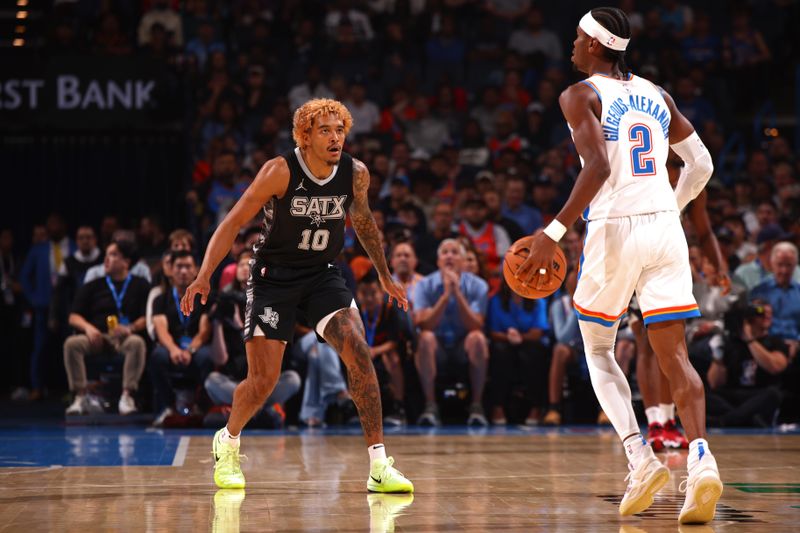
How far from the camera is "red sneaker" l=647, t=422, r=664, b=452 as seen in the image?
8.35m

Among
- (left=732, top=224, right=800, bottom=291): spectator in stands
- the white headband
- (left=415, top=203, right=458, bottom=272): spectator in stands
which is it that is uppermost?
the white headband

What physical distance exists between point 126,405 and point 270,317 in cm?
508

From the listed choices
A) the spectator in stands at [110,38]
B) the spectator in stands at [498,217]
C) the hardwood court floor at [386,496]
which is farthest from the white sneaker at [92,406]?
the spectator in stands at [110,38]

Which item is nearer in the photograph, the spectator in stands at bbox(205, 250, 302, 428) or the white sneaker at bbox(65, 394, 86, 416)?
the spectator in stands at bbox(205, 250, 302, 428)

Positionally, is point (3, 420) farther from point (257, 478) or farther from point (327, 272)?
point (327, 272)

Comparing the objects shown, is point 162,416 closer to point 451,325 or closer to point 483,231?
point 451,325

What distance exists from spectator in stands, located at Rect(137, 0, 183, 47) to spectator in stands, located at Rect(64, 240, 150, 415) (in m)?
4.45

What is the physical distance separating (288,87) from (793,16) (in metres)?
7.11

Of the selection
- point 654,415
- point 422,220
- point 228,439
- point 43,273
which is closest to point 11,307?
point 43,273

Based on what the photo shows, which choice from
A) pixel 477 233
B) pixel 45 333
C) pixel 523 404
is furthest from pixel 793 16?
pixel 45 333

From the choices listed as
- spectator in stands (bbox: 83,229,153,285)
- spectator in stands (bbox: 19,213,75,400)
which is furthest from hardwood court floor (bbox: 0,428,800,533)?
spectator in stands (bbox: 19,213,75,400)

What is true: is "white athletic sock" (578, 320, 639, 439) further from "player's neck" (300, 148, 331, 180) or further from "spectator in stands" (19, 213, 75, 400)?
"spectator in stands" (19, 213, 75, 400)

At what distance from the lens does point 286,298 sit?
632 cm

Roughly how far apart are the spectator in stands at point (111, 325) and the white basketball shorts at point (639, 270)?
21.7ft
